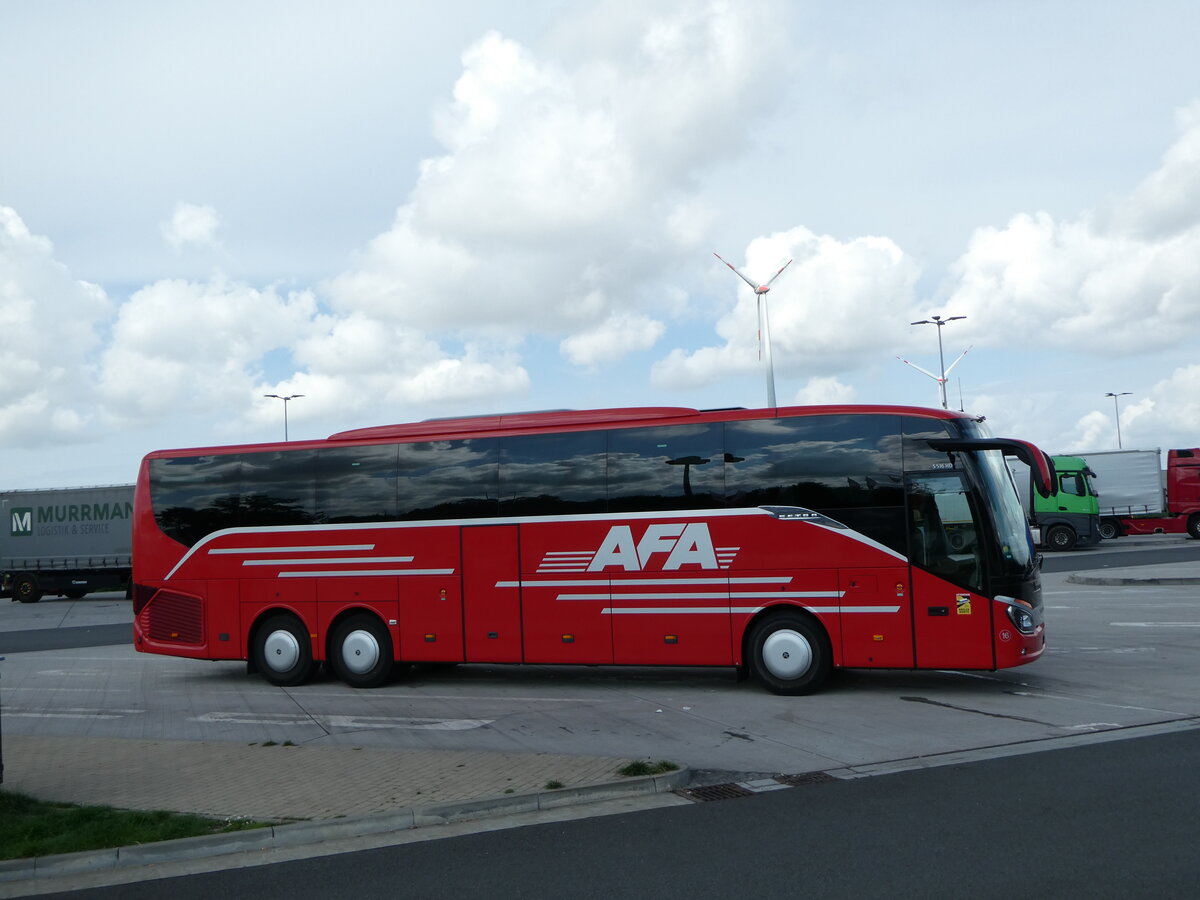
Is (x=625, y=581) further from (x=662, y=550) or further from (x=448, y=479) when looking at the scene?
(x=448, y=479)

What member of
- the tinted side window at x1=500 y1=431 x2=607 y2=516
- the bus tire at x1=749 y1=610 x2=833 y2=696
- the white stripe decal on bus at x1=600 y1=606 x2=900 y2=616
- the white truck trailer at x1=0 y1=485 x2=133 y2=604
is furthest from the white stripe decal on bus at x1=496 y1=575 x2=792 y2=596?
the white truck trailer at x1=0 y1=485 x2=133 y2=604

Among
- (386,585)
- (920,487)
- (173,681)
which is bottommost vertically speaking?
(173,681)

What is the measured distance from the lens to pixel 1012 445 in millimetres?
12133

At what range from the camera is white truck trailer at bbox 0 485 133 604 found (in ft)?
117

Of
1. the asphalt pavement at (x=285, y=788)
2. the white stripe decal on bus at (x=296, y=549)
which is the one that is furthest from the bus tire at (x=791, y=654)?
the white stripe decal on bus at (x=296, y=549)

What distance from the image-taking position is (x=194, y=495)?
1500 cm

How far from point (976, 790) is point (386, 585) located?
27.1 ft

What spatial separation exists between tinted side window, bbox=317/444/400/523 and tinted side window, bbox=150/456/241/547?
4.53 feet

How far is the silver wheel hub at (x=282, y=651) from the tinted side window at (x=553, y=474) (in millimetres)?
3535

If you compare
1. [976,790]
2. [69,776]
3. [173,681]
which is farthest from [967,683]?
[173,681]

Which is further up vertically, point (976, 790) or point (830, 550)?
point (830, 550)

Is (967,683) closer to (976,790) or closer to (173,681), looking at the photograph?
(976,790)

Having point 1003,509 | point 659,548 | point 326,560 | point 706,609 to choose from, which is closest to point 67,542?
point 326,560

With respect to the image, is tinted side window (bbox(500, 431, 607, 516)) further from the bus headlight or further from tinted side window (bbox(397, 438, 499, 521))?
the bus headlight
